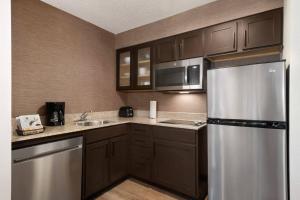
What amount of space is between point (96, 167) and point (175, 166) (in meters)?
1.01

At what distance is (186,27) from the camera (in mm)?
2539

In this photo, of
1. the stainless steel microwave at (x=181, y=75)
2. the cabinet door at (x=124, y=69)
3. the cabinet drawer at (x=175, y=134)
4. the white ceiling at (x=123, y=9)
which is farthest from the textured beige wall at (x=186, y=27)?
the cabinet drawer at (x=175, y=134)

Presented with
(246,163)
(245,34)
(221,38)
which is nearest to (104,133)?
(246,163)

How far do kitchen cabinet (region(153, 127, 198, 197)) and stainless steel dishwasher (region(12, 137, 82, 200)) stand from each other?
101 cm

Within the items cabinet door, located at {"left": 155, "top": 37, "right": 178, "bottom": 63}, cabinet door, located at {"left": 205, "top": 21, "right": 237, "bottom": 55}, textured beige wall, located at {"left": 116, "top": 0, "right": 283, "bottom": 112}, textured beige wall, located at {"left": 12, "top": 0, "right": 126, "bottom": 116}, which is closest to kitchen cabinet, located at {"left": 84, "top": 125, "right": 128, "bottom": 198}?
textured beige wall, located at {"left": 12, "top": 0, "right": 126, "bottom": 116}

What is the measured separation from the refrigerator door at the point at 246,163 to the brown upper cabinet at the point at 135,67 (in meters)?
1.48

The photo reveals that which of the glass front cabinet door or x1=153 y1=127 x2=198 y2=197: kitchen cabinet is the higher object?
the glass front cabinet door

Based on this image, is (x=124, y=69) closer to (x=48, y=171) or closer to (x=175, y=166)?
(x=175, y=166)

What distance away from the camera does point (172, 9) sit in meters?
2.49

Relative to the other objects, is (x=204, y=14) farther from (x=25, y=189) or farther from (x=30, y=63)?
(x=25, y=189)

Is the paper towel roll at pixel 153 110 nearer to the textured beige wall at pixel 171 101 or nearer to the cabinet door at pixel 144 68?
the textured beige wall at pixel 171 101

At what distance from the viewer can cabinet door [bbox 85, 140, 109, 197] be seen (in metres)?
2.00

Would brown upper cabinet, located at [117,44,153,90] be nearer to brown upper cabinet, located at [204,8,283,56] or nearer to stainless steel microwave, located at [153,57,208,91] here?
stainless steel microwave, located at [153,57,208,91]

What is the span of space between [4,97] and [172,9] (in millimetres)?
2337
